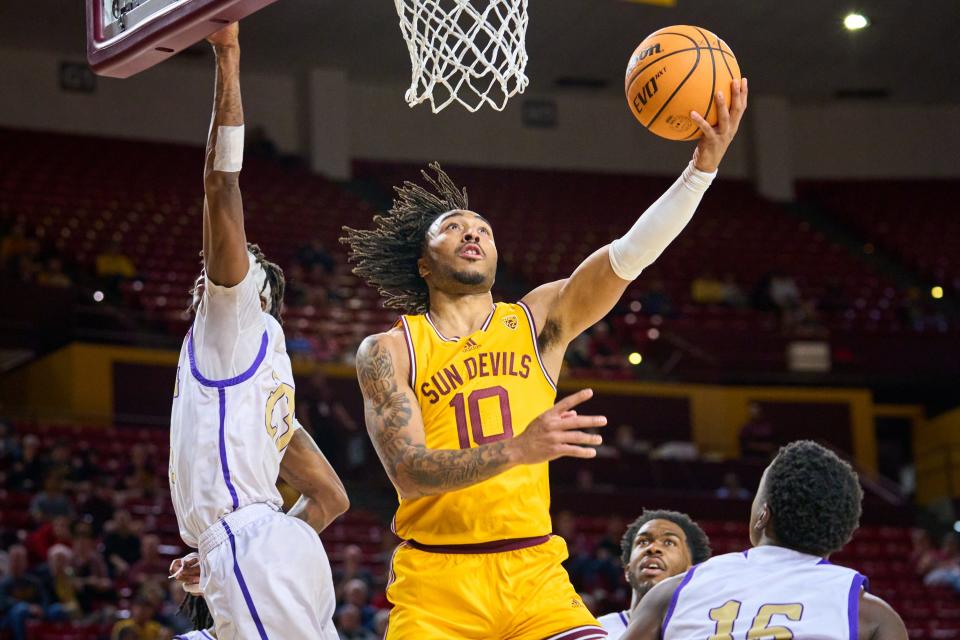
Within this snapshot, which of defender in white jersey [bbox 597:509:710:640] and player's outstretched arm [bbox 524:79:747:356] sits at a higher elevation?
player's outstretched arm [bbox 524:79:747:356]

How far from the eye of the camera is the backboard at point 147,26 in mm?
4242

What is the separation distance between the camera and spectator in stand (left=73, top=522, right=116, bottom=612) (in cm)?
1038

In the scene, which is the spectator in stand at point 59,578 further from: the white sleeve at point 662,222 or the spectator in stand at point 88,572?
the white sleeve at point 662,222

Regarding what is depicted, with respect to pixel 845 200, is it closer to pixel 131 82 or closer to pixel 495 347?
pixel 131 82

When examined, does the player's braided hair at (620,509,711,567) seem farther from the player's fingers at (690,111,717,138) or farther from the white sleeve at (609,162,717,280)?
the player's fingers at (690,111,717,138)

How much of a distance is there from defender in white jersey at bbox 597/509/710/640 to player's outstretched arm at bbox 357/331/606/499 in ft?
5.27

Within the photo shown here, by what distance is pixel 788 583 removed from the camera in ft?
12.1

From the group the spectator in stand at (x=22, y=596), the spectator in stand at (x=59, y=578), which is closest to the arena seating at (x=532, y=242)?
the spectator in stand at (x=59, y=578)

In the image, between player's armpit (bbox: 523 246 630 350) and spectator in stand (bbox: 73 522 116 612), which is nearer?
player's armpit (bbox: 523 246 630 350)

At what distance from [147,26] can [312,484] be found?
1.62 m

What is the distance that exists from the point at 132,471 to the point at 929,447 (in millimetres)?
11774

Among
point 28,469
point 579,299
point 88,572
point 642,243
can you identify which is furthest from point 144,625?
point 642,243

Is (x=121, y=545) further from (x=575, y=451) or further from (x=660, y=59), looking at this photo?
(x=575, y=451)

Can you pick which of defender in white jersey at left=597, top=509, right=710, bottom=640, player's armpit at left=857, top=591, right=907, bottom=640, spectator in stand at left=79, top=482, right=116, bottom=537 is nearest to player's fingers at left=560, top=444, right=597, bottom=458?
player's armpit at left=857, top=591, right=907, bottom=640
